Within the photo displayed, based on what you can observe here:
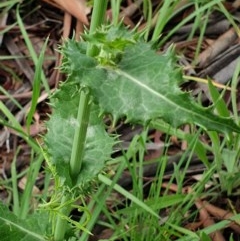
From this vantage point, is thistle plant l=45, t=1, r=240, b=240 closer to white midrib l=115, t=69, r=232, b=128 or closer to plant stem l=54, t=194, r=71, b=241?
white midrib l=115, t=69, r=232, b=128

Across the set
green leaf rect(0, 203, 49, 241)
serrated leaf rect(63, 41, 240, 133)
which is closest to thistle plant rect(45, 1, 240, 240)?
serrated leaf rect(63, 41, 240, 133)

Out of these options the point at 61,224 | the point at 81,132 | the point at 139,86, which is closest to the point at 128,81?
the point at 139,86

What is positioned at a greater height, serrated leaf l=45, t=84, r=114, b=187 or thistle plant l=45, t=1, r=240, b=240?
thistle plant l=45, t=1, r=240, b=240

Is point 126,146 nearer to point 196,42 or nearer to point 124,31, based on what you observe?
point 196,42

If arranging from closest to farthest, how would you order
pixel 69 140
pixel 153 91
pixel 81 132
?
pixel 153 91 → pixel 81 132 → pixel 69 140

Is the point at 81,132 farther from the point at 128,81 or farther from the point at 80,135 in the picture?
the point at 128,81

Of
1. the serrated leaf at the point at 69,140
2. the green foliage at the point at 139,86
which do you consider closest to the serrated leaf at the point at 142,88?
the green foliage at the point at 139,86
